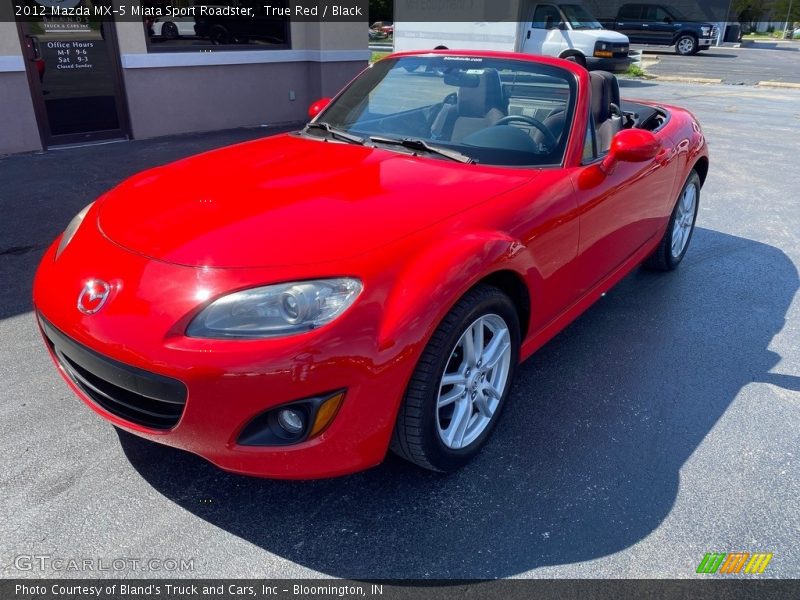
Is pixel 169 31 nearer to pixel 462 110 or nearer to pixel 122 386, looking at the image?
pixel 462 110

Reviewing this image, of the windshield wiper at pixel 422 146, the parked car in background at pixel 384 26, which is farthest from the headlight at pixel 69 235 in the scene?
the parked car in background at pixel 384 26

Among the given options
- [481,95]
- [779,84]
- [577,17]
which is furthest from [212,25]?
[779,84]

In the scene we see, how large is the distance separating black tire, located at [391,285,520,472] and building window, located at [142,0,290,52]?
749 centimetres

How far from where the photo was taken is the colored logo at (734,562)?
2.17m

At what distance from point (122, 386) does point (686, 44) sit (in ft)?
102

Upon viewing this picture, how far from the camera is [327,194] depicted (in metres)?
2.61

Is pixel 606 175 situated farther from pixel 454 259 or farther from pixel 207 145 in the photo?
pixel 207 145

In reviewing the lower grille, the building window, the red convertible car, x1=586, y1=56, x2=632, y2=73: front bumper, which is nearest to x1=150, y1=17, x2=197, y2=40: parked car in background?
the building window

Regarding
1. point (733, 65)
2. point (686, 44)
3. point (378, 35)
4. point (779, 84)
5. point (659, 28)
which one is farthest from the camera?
point (378, 35)

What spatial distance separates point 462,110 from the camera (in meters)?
3.36

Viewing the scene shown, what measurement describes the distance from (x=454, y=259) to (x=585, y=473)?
105 cm

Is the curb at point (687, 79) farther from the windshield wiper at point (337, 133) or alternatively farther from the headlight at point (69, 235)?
the headlight at point (69, 235)

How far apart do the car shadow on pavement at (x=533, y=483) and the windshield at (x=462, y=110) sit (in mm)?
1158

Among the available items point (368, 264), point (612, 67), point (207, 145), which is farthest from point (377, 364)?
point (612, 67)
